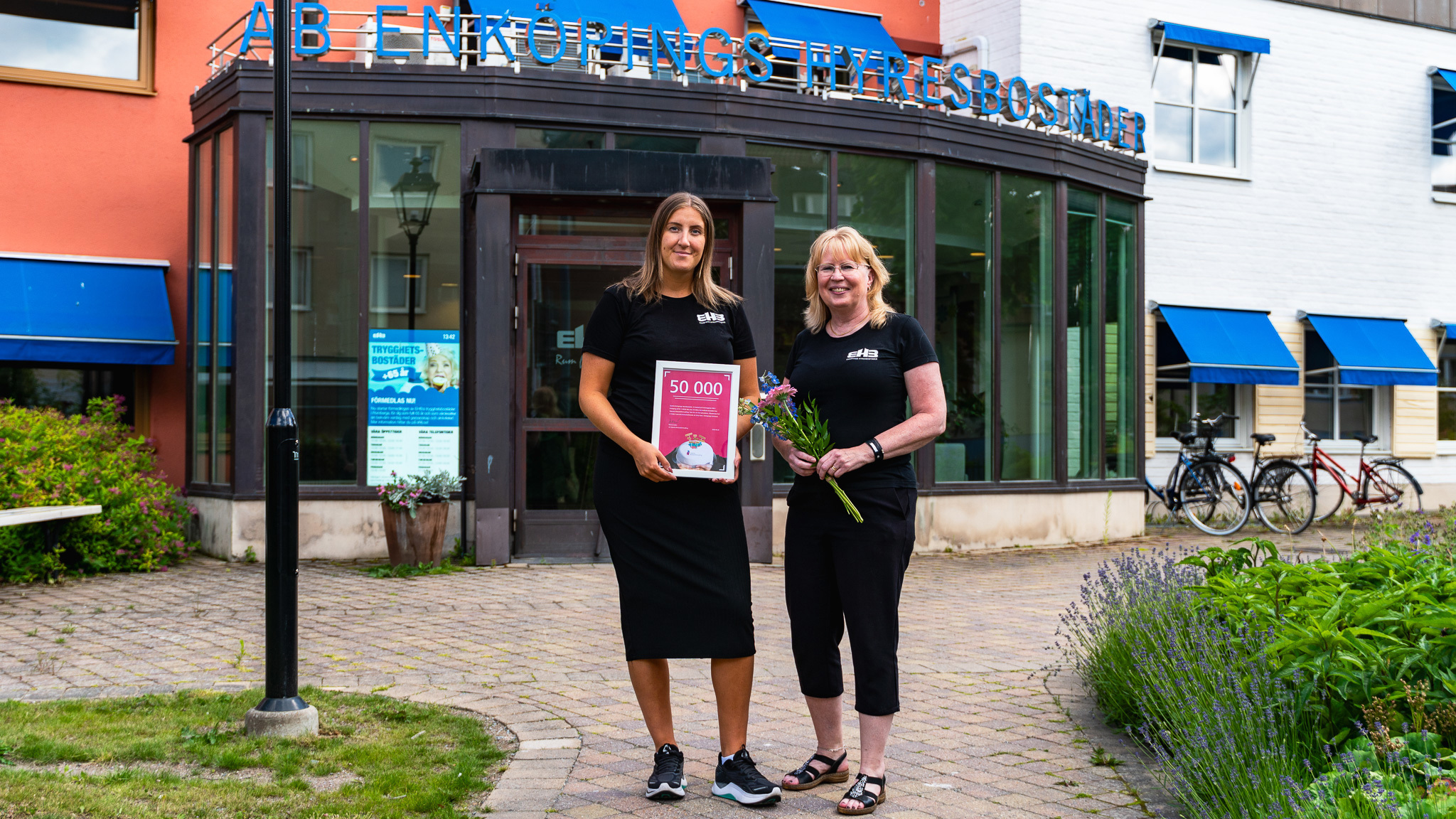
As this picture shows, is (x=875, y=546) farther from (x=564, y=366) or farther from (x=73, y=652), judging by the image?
(x=564, y=366)

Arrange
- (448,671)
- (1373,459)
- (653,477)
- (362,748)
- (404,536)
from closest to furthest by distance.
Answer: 1. (653,477)
2. (362,748)
3. (448,671)
4. (404,536)
5. (1373,459)

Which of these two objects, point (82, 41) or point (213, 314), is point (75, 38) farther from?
point (213, 314)

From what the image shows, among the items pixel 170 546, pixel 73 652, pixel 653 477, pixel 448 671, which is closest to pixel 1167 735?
pixel 653 477

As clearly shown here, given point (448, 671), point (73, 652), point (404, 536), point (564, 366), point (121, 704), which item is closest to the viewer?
point (121, 704)

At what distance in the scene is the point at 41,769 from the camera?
4047 mm

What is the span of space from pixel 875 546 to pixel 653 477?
740 mm

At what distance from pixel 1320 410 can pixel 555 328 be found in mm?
12103

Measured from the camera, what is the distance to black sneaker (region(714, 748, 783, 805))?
12.5ft

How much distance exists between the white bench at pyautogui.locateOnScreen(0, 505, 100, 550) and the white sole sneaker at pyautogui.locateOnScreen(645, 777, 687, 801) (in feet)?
20.6

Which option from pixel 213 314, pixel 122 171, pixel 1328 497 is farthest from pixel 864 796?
pixel 1328 497

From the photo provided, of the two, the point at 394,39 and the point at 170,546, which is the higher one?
the point at 394,39

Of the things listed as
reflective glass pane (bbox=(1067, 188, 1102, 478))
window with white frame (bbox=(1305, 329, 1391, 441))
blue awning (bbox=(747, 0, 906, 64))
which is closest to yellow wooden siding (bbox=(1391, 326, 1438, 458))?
window with white frame (bbox=(1305, 329, 1391, 441))

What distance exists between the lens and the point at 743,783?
385 cm

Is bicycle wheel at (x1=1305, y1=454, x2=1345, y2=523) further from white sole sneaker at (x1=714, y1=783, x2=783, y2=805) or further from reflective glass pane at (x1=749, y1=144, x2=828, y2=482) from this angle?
white sole sneaker at (x1=714, y1=783, x2=783, y2=805)
